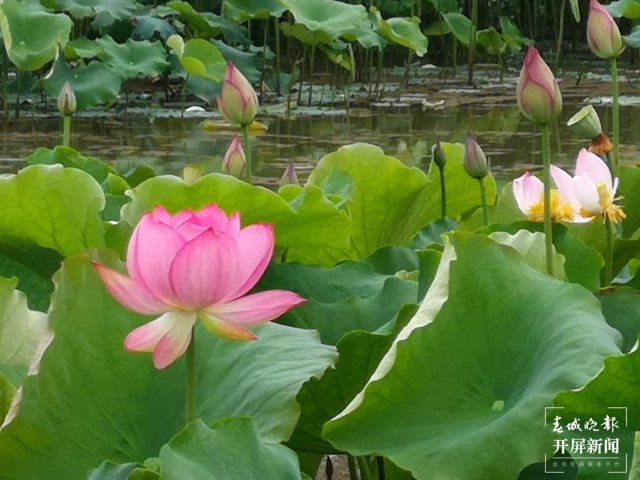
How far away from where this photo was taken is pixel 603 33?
136cm

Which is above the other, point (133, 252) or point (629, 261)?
point (133, 252)

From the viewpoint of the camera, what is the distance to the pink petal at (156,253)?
2.07 ft

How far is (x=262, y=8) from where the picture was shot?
634cm

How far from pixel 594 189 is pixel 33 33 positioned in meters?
4.05

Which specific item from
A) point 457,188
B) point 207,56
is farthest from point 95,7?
point 457,188

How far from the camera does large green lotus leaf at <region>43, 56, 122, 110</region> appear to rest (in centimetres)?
491

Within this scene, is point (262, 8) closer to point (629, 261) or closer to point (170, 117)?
point (170, 117)

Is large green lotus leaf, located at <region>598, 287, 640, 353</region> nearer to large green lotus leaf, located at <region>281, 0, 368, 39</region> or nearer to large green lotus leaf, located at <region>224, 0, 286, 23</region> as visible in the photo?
large green lotus leaf, located at <region>281, 0, 368, 39</region>

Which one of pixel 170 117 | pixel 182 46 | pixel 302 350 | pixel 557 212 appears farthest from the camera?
pixel 170 117

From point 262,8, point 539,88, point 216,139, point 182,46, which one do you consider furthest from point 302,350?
point 262,8

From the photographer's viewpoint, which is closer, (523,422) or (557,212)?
(523,422)

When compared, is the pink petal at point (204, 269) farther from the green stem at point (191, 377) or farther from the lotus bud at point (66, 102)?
the lotus bud at point (66, 102)

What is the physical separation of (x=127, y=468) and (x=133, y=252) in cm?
12

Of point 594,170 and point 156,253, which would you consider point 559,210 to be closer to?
point 594,170
